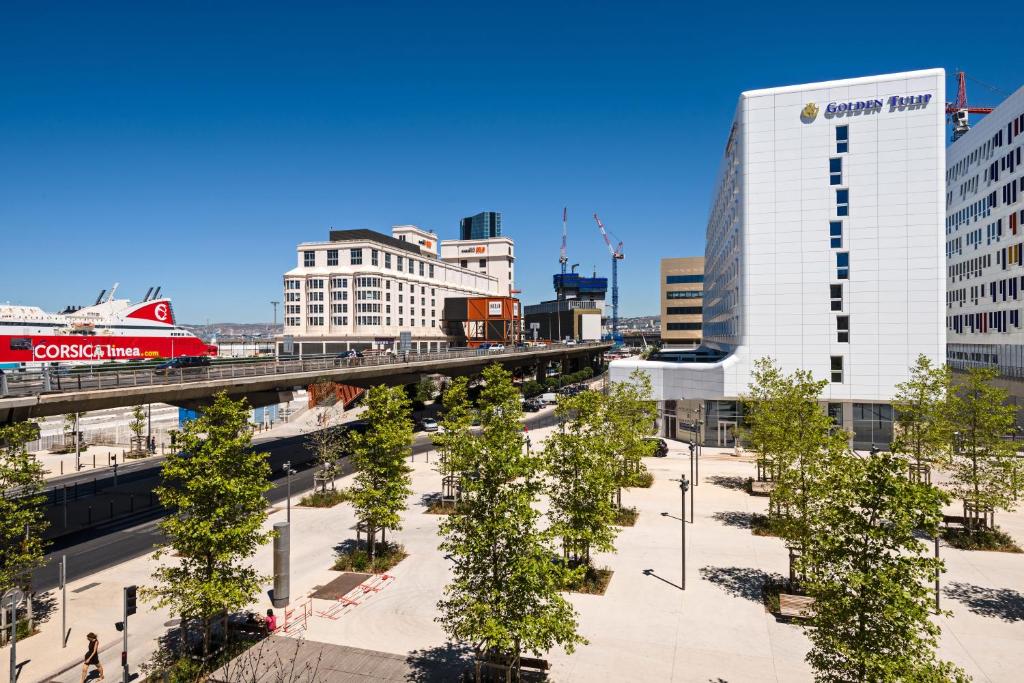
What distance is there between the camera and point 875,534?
14367 mm

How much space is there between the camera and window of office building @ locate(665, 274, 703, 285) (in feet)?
523

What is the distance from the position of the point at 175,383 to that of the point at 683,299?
13968 cm

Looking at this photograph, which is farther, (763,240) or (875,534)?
(763,240)

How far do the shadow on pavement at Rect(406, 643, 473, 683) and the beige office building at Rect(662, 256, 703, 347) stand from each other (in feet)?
482

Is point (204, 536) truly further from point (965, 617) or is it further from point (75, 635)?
point (965, 617)

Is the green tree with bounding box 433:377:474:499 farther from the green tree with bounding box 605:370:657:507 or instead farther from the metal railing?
the metal railing

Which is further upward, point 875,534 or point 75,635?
point 875,534

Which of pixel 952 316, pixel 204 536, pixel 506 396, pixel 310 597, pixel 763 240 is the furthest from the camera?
pixel 952 316

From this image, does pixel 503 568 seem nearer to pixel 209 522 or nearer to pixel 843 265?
pixel 209 522

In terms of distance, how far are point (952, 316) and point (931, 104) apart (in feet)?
135

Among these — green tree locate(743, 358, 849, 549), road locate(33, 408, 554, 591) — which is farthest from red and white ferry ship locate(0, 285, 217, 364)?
green tree locate(743, 358, 849, 549)

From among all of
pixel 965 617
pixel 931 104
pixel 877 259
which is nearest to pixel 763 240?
pixel 877 259

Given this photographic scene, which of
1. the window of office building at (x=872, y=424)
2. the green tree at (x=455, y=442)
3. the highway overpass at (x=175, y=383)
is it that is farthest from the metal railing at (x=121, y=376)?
the window of office building at (x=872, y=424)

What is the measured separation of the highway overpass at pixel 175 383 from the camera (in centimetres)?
3225
